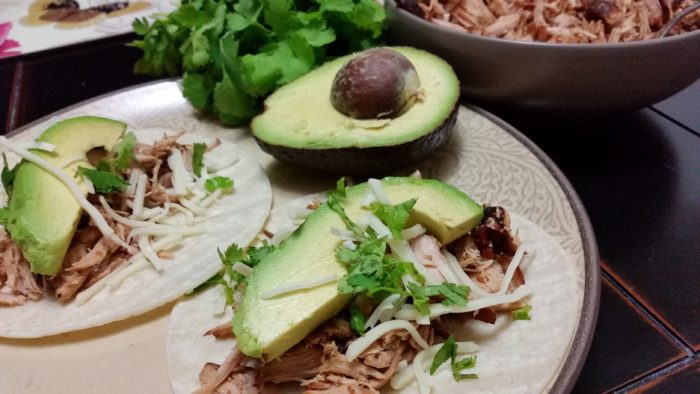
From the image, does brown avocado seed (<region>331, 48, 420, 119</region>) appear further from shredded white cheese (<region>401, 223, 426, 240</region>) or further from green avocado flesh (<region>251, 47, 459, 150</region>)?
shredded white cheese (<region>401, 223, 426, 240</region>)

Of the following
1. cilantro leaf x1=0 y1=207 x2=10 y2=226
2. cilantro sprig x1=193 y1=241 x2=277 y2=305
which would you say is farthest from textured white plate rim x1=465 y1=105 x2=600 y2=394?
cilantro leaf x1=0 y1=207 x2=10 y2=226

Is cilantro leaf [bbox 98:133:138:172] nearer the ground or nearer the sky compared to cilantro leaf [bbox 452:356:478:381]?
nearer the sky

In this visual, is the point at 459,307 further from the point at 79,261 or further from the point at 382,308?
the point at 79,261

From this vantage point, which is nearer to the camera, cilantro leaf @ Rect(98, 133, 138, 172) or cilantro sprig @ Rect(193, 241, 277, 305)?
cilantro sprig @ Rect(193, 241, 277, 305)

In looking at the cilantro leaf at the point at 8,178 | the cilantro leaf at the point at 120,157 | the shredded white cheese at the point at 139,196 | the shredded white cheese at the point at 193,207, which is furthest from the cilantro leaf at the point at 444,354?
the cilantro leaf at the point at 8,178

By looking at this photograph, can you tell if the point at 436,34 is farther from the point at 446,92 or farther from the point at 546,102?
the point at 546,102

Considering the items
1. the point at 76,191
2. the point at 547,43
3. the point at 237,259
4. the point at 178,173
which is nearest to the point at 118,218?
the point at 76,191

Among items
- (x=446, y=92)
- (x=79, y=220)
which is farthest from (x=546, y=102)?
(x=79, y=220)
